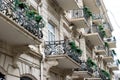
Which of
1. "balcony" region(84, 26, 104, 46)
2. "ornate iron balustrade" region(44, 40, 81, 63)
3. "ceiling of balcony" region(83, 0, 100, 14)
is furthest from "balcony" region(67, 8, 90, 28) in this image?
"ornate iron balustrade" region(44, 40, 81, 63)

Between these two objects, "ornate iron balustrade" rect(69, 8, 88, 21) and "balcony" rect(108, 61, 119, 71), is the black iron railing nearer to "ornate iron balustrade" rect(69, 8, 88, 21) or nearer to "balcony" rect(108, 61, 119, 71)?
"ornate iron balustrade" rect(69, 8, 88, 21)

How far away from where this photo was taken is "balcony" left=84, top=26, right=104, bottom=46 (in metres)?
27.8

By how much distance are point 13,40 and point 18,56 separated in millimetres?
874

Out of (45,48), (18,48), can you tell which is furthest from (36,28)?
(45,48)

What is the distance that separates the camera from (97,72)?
27469mm

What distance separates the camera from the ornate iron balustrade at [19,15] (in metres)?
11.8

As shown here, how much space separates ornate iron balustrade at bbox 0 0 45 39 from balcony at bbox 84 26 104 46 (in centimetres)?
1358

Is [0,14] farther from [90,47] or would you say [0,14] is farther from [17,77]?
[90,47]

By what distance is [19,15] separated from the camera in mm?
12680

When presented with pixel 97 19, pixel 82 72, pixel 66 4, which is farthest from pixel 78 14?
pixel 97 19

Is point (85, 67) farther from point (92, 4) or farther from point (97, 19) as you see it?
point (97, 19)

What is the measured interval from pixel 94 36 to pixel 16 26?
16.9 metres

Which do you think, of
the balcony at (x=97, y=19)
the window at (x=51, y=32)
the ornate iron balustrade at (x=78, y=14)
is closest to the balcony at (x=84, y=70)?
the ornate iron balustrade at (x=78, y=14)

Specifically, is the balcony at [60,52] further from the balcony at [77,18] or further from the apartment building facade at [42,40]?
the balcony at [77,18]
